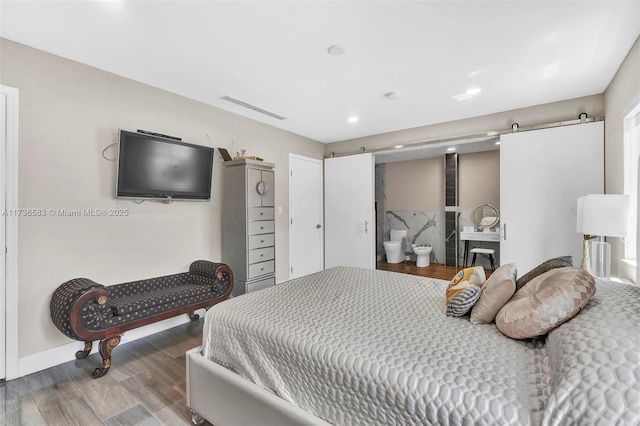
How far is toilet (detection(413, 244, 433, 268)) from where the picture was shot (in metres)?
6.25

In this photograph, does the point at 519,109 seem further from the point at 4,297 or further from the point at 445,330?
the point at 4,297

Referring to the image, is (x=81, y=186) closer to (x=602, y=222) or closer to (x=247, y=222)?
(x=247, y=222)

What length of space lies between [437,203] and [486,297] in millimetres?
5303

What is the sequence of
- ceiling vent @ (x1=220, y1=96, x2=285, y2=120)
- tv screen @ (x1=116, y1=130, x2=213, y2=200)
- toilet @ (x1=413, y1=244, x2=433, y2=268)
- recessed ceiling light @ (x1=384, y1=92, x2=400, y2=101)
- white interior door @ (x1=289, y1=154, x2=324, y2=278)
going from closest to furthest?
1. tv screen @ (x1=116, y1=130, x2=213, y2=200)
2. recessed ceiling light @ (x1=384, y1=92, x2=400, y2=101)
3. ceiling vent @ (x1=220, y1=96, x2=285, y2=120)
4. white interior door @ (x1=289, y1=154, x2=324, y2=278)
5. toilet @ (x1=413, y1=244, x2=433, y2=268)

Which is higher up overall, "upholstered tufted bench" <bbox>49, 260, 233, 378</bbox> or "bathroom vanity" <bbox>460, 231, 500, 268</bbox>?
"bathroom vanity" <bbox>460, 231, 500, 268</bbox>

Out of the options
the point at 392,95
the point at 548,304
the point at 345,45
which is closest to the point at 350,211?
the point at 392,95

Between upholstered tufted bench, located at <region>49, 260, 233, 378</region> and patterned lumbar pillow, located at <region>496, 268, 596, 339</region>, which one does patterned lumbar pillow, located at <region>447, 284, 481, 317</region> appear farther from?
upholstered tufted bench, located at <region>49, 260, 233, 378</region>

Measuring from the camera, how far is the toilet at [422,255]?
6246 millimetres

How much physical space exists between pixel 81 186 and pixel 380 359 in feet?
9.52

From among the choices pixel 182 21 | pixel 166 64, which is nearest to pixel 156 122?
pixel 166 64

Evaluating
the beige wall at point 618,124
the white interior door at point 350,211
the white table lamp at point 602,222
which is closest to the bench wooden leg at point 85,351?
the white interior door at point 350,211

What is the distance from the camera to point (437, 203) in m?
6.58

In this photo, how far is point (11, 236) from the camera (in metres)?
2.33

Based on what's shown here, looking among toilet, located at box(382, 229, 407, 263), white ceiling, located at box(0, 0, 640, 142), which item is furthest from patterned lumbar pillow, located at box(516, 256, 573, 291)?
toilet, located at box(382, 229, 407, 263)
